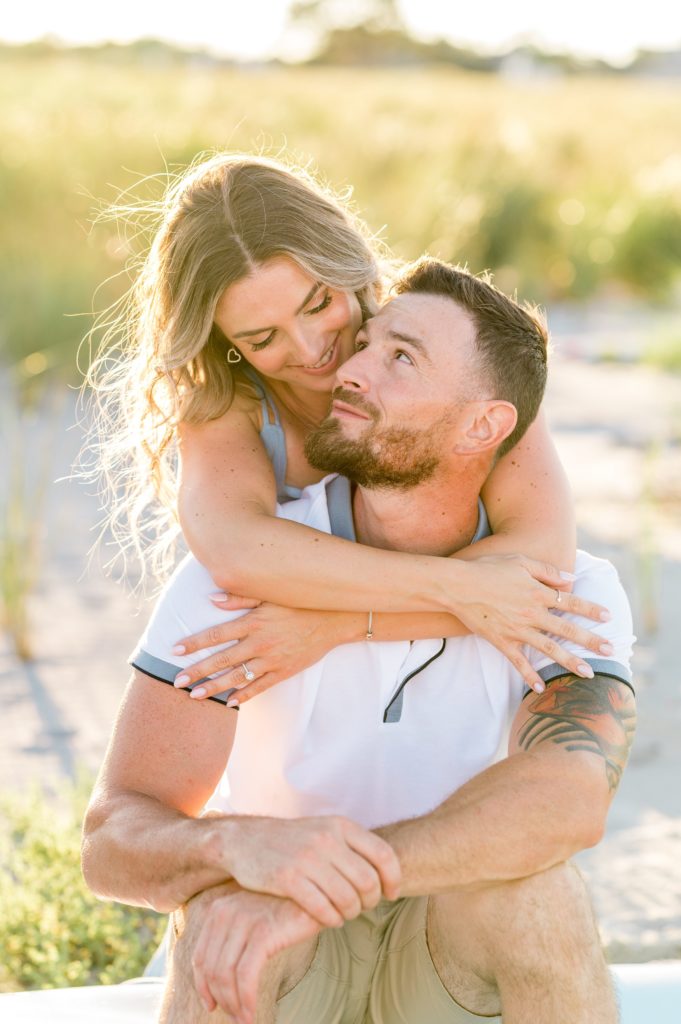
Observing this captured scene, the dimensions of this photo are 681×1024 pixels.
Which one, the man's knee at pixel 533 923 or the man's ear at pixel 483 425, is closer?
the man's knee at pixel 533 923

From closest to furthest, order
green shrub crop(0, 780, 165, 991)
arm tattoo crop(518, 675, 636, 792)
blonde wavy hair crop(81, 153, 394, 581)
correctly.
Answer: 1. arm tattoo crop(518, 675, 636, 792)
2. blonde wavy hair crop(81, 153, 394, 581)
3. green shrub crop(0, 780, 165, 991)

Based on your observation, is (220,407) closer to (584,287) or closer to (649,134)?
(584,287)

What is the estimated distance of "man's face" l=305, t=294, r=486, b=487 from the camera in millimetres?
2543

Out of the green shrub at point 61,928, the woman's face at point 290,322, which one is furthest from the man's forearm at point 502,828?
the green shrub at point 61,928

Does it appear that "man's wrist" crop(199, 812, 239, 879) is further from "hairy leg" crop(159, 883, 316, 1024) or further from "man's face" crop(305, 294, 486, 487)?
"man's face" crop(305, 294, 486, 487)

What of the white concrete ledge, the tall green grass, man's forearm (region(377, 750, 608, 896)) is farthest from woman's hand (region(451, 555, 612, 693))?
the tall green grass

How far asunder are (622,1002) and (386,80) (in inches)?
1346

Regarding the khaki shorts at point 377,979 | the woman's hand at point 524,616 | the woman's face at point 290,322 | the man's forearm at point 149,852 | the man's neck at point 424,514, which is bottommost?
the khaki shorts at point 377,979

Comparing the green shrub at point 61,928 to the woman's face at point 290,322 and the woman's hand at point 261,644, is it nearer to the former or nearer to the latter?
the woman's hand at point 261,644

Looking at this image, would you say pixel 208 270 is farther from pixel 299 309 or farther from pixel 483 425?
pixel 483 425

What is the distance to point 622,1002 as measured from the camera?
8.84ft

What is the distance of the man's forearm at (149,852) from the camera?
2.10m

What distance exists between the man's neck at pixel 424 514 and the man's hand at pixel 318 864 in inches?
29.2

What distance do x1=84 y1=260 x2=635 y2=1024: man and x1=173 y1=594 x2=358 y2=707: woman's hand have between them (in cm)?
4
